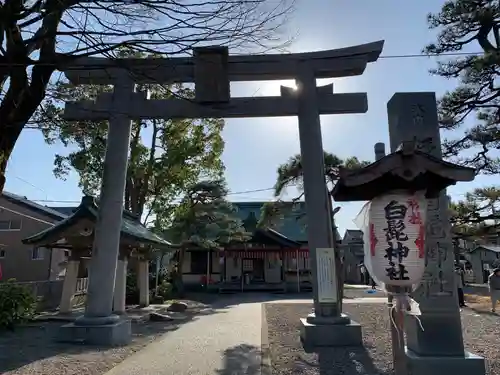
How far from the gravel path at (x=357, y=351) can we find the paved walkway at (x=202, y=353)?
503 mm

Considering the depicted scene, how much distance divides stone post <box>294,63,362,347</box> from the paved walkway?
152 centimetres

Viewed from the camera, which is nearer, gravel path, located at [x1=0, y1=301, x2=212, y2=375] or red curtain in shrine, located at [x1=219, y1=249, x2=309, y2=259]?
gravel path, located at [x1=0, y1=301, x2=212, y2=375]

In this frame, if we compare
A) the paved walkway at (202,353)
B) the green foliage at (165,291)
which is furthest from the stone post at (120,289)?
the green foliage at (165,291)

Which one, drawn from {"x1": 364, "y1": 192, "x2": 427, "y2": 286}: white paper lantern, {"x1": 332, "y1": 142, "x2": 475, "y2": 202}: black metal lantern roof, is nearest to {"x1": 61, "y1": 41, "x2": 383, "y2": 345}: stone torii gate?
{"x1": 364, "y1": 192, "x2": 427, "y2": 286}: white paper lantern

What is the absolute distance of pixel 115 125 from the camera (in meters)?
9.77

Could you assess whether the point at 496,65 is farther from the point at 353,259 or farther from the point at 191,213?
the point at 353,259

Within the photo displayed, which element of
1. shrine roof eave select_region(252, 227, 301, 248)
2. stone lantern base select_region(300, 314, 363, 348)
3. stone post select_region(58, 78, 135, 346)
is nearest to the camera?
stone lantern base select_region(300, 314, 363, 348)

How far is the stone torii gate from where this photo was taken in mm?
8805

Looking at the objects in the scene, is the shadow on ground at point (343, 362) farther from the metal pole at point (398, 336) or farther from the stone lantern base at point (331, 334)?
the metal pole at point (398, 336)

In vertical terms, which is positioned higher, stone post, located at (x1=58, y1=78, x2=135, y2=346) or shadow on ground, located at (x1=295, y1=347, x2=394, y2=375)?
stone post, located at (x1=58, y1=78, x2=135, y2=346)

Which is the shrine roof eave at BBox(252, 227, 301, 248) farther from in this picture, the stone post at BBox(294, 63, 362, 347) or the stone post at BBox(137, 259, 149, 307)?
the stone post at BBox(294, 63, 362, 347)

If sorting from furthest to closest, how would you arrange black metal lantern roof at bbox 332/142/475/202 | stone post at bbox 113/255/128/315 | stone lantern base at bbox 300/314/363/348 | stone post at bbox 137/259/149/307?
1. stone post at bbox 137/259/149/307
2. stone post at bbox 113/255/128/315
3. stone lantern base at bbox 300/314/363/348
4. black metal lantern roof at bbox 332/142/475/202

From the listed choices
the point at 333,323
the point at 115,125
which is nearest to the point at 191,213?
the point at 115,125

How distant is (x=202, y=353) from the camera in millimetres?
7965
